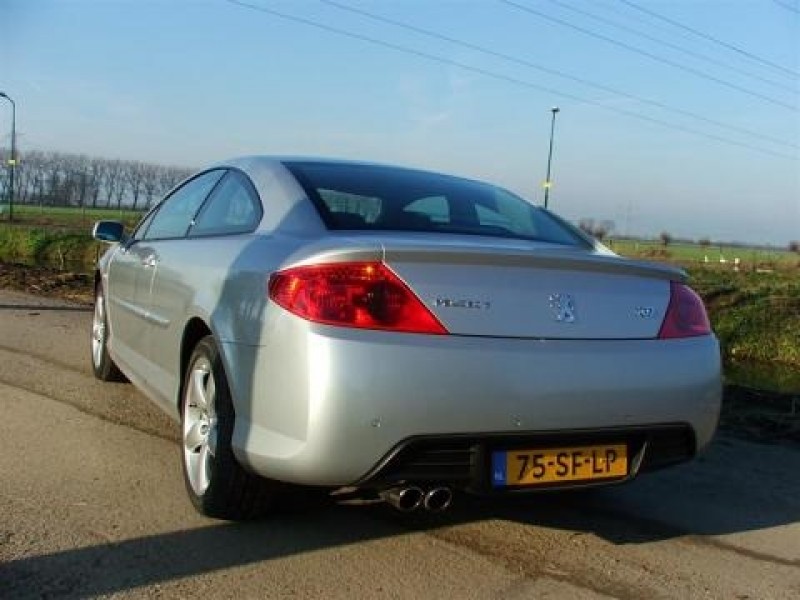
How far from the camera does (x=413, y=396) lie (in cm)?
302

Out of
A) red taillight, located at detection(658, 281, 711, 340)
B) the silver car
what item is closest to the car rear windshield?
the silver car

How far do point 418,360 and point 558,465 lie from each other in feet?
2.24

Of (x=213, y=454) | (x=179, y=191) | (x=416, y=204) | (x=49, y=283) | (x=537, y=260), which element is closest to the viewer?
(x=537, y=260)

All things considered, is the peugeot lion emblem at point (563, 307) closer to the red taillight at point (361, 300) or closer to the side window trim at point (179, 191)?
the red taillight at point (361, 300)

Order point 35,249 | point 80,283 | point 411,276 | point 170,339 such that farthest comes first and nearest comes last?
point 35,249, point 80,283, point 170,339, point 411,276

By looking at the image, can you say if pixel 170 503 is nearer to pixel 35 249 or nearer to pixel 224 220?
pixel 224 220

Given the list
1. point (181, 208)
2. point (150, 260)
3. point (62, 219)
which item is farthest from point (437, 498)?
point (62, 219)

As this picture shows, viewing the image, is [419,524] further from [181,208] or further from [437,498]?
[181,208]

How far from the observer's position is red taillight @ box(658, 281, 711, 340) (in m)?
3.55

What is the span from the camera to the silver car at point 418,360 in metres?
3.04

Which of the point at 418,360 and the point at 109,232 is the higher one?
the point at 109,232

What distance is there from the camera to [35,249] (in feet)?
82.0

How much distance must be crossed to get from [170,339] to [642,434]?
2.17m

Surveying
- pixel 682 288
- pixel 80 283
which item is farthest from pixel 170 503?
pixel 80 283
